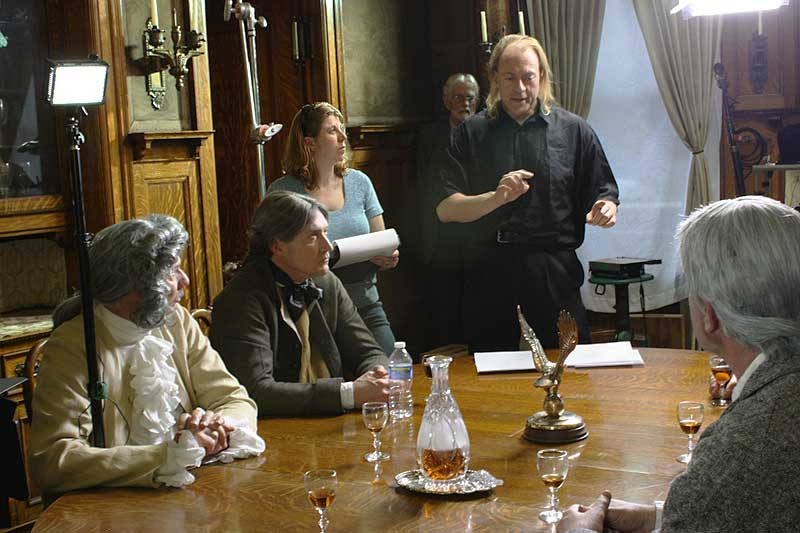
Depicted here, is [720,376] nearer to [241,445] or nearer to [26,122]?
[241,445]

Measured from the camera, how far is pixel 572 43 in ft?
19.6

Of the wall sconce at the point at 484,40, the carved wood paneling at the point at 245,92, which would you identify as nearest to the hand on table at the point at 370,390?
the carved wood paneling at the point at 245,92

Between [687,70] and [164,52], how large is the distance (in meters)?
3.04

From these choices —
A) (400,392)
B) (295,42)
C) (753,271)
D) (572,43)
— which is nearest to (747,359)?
(753,271)

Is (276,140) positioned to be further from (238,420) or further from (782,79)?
(238,420)

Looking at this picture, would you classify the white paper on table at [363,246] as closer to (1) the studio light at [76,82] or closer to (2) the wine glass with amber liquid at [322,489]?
(1) the studio light at [76,82]

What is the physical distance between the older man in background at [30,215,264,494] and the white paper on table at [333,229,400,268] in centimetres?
116

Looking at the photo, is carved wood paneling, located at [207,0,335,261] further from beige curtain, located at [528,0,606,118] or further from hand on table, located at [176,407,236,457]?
hand on table, located at [176,407,236,457]

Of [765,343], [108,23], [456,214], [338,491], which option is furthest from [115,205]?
[765,343]

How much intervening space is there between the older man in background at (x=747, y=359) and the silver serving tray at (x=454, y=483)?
0.49m

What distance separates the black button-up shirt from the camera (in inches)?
153

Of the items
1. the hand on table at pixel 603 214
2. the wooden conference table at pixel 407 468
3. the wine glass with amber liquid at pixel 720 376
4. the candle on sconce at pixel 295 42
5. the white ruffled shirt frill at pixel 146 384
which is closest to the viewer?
the wooden conference table at pixel 407 468

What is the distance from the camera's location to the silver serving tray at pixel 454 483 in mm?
1983

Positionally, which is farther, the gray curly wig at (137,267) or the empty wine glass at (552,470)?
the gray curly wig at (137,267)
